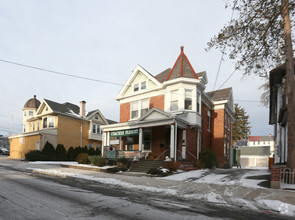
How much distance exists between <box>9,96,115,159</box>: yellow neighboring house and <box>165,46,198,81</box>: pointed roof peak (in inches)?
757

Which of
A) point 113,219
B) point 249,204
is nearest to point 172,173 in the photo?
point 249,204

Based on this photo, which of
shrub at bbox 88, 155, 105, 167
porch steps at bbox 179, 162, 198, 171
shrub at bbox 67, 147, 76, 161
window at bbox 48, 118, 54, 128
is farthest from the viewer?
window at bbox 48, 118, 54, 128

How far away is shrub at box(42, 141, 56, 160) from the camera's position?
27.6 metres

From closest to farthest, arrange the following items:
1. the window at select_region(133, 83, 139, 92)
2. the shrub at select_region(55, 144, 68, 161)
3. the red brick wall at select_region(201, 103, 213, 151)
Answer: the red brick wall at select_region(201, 103, 213, 151) < the window at select_region(133, 83, 139, 92) < the shrub at select_region(55, 144, 68, 161)

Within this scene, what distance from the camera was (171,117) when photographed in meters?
16.4

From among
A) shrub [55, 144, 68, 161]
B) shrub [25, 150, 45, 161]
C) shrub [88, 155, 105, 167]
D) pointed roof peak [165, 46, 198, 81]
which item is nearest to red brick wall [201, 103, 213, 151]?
pointed roof peak [165, 46, 198, 81]

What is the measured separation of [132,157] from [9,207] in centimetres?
1299

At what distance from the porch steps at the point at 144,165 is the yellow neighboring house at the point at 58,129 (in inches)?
726

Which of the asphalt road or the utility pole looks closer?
the asphalt road

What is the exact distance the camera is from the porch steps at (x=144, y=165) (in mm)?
15781

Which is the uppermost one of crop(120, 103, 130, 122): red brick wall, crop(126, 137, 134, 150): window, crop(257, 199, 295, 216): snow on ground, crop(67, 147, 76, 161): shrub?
crop(120, 103, 130, 122): red brick wall

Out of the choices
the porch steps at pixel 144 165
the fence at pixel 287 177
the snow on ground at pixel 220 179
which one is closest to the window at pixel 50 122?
the porch steps at pixel 144 165

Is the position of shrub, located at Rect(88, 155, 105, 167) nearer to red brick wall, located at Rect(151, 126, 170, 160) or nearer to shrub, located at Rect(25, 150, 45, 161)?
red brick wall, located at Rect(151, 126, 170, 160)

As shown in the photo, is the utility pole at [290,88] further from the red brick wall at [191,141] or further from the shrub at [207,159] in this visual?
the red brick wall at [191,141]
